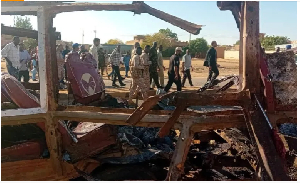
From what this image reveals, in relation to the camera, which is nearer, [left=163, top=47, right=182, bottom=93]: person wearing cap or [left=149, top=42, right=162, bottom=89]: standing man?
[left=163, top=47, right=182, bottom=93]: person wearing cap

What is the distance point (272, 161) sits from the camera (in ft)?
7.31

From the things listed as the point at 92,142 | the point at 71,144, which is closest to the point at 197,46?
the point at 92,142

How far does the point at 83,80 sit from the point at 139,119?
1195 mm

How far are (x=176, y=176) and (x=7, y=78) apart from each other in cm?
162

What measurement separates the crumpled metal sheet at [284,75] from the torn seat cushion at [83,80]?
1.78 m

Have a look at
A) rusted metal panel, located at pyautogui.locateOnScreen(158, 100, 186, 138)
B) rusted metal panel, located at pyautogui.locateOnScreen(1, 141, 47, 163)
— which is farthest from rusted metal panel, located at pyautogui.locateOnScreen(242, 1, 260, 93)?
rusted metal panel, located at pyautogui.locateOnScreen(1, 141, 47, 163)

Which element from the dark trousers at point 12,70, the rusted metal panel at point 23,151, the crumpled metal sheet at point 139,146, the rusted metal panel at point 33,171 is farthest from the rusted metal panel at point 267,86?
the dark trousers at point 12,70

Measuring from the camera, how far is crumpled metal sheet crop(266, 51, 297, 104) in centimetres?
259

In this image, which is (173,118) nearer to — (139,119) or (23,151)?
(139,119)

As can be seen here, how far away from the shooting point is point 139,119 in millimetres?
2559

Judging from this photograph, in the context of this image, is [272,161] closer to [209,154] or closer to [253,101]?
[253,101]

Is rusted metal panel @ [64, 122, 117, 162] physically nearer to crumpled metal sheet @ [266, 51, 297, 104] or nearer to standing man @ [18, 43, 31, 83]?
crumpled metal sheet @ [266, 51, 297, 104]

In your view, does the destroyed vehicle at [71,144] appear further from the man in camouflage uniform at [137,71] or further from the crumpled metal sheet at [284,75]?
the man in camouflage uniform at [137,71]

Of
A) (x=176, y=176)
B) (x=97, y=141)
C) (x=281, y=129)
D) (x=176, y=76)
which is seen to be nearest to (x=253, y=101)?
(x=176, y=176)
